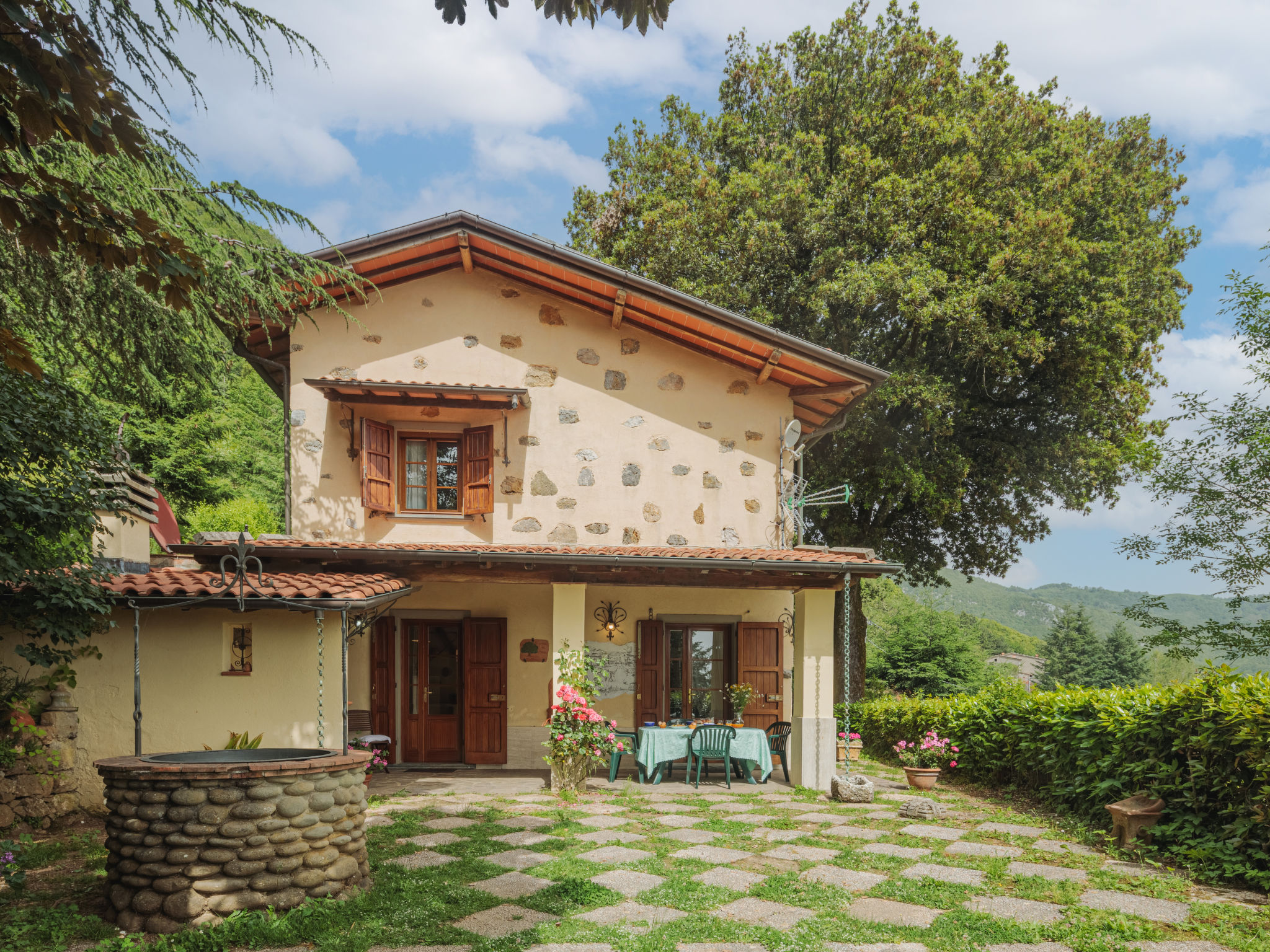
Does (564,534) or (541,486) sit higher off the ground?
(541,486)

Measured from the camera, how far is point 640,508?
431 inches

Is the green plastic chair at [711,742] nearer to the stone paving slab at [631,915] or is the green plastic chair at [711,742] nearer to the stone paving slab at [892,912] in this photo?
the stone paving slab at [892,912]

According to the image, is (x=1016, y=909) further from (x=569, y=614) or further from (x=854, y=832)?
(x=569, y=614)

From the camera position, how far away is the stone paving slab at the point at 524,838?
685 centimetres

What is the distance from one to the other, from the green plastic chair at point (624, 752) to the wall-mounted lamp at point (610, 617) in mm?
1439

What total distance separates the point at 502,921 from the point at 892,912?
7.79ft

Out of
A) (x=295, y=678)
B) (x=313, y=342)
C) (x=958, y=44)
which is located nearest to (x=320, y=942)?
(x=295, y=678)

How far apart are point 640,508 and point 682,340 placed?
234cm

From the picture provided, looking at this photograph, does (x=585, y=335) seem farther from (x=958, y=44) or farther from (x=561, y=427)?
(x=958, y=44)

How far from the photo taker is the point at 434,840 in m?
6.92

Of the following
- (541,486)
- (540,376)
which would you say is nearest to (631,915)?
(541,486)

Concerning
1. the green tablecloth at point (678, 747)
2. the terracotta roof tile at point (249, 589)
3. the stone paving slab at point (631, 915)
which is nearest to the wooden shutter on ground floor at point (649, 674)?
the green tablecloth at point (678, 747)

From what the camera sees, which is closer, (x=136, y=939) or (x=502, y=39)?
(x=502, y=39)

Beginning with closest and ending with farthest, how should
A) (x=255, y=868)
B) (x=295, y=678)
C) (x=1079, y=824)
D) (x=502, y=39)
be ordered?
(x=502, y=39), (x=255, y=868), (x=1079, y=824), (x=295, y=678)
